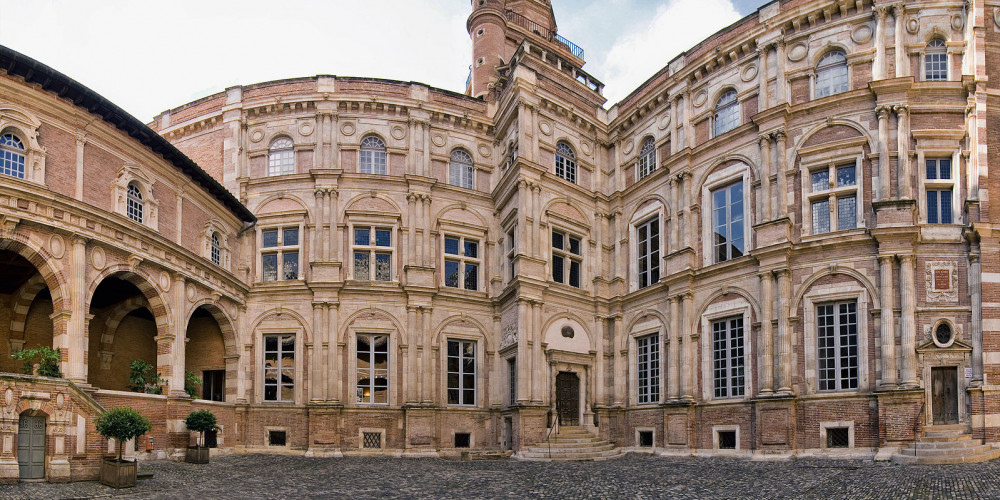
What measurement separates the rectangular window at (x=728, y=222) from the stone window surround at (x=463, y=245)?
938cm

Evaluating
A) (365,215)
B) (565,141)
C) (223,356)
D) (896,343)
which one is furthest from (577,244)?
(223,356)

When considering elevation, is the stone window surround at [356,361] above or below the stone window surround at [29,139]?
below

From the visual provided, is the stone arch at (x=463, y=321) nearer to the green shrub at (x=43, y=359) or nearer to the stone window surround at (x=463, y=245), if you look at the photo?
the stone window surround at (x=463, y=245)

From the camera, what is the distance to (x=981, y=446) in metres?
19.0

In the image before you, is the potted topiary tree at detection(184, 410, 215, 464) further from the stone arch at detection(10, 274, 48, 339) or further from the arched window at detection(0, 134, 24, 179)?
the arched window at detection(0, 134, 24, 179)

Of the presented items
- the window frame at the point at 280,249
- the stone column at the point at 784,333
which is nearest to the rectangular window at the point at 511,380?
the window frame at the point at 280,249

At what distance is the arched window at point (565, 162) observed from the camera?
1170 inches

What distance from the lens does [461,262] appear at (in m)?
29.9

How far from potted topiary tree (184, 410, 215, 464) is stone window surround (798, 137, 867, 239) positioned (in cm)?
1945

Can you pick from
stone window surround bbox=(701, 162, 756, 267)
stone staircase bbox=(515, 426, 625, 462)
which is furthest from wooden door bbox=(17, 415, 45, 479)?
stone window surround bbox=(701, 162, 756, 267)

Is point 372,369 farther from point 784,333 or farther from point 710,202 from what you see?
point 784,333

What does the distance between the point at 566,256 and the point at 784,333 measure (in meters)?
9.35

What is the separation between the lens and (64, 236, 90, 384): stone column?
62.0 feet

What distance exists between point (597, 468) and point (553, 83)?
15.4m
